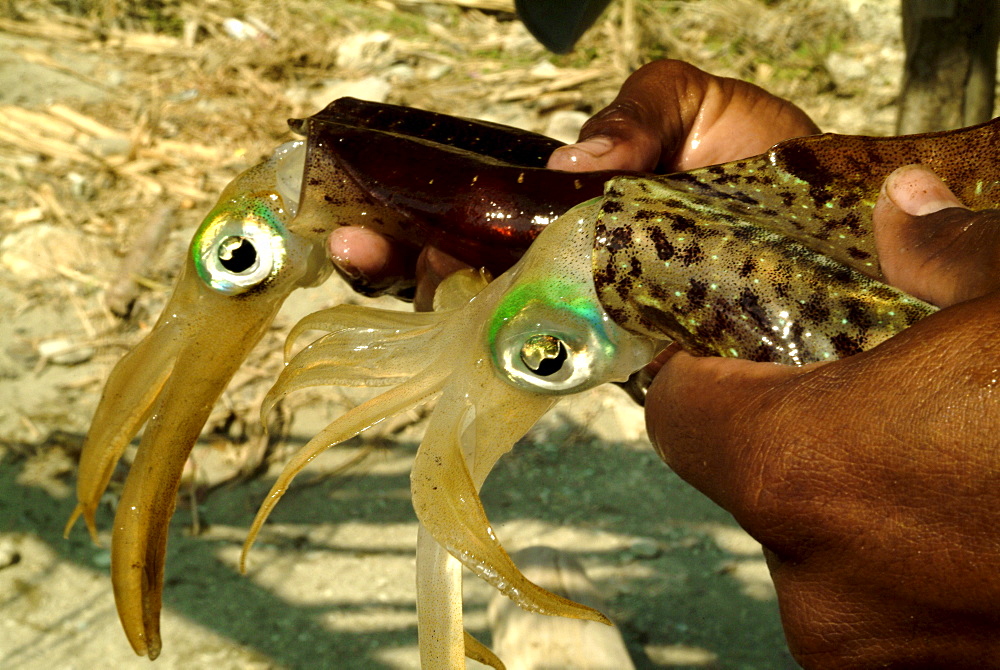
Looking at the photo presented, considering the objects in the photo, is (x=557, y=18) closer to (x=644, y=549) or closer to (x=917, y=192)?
(x=917, y=192)

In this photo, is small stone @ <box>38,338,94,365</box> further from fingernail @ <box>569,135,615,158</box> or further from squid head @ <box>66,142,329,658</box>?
fingernail @ <box>569,135,615,158</box>

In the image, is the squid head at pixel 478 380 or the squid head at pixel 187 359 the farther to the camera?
the squid head at pixel 187 359

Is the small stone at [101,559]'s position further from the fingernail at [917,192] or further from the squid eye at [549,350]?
the fingernail at [917,192]

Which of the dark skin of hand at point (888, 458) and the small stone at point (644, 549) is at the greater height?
the dark skin of hand at point (888, 458)

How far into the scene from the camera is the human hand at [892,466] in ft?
3.99

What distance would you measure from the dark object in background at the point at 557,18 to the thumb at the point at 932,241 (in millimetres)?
1142

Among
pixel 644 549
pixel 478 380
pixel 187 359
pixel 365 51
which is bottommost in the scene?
pixel 644 549

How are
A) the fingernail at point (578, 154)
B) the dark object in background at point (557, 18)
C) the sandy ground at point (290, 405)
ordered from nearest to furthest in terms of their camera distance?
the fingernail at point (578, 154) < the dark object in background at point (557, 18) < the sandy ground at point (290, 405)

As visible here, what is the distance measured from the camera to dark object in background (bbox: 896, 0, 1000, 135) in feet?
12.5

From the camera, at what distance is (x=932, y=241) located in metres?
1.54

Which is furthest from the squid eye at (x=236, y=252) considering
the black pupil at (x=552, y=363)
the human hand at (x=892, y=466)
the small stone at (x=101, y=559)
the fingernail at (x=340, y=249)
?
the small stone at (x=101, y=559)

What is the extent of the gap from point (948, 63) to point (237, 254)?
3.16m

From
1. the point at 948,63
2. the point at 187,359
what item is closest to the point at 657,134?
the point at 187,359

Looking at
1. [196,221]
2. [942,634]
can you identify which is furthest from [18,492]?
[942,634]
